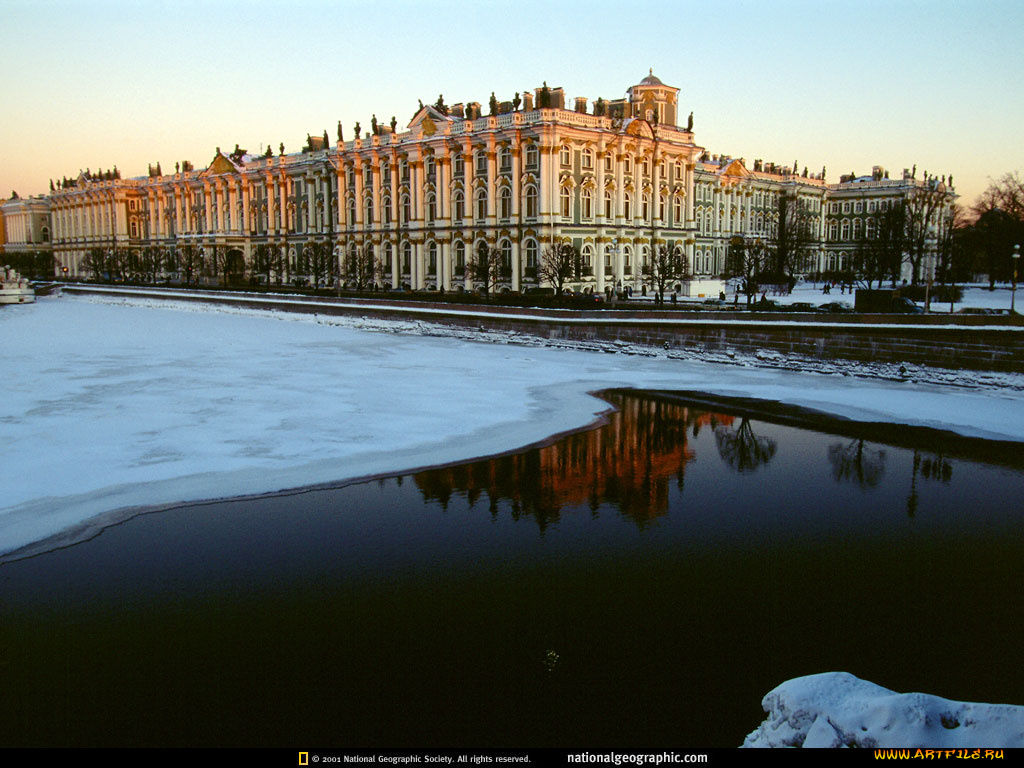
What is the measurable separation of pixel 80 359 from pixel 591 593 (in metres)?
28.6

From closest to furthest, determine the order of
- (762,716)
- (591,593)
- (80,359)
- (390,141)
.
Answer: (762,716) → (591,593) → (80,359) → (390,141)

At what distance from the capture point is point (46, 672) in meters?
8.66

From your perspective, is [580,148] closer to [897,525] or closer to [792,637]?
[897,525]

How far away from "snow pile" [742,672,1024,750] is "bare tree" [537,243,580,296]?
42.2 meters

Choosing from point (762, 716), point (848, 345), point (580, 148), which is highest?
point (580, 148)

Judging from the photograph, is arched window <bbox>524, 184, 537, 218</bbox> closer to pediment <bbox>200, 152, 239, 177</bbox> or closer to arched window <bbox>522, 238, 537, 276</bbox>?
arched window <bbox>522, 238, 537, 276</bbox>

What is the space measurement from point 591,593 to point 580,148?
1979 inches

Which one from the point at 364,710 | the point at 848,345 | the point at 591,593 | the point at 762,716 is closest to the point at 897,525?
the point at 591,593

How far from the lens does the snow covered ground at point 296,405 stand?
50.1 feet

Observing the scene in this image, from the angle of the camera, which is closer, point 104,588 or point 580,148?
point 104,588

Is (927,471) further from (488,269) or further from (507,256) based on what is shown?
(507,256)

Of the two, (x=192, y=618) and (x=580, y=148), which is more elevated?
(x=580, y=148)

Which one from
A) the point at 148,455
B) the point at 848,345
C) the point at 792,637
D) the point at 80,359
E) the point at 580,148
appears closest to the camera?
the point at 792,637

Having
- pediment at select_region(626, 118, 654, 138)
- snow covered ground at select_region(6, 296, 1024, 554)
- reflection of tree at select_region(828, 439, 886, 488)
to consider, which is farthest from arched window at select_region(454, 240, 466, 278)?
reflection of tree at select_region(828, 439, 886, 488)
